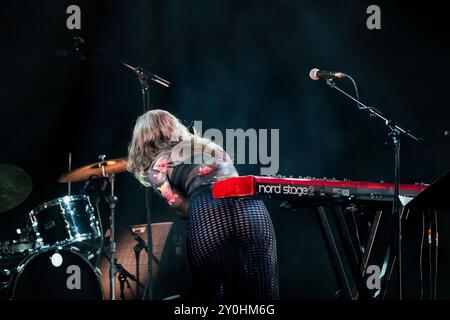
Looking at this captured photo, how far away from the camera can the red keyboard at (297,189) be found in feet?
7.97

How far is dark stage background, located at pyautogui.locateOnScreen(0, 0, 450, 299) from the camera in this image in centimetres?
497

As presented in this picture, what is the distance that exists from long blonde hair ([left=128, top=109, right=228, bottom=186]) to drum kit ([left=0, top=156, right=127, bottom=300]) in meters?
1.60

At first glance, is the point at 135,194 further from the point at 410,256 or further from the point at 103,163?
the point at 410,256

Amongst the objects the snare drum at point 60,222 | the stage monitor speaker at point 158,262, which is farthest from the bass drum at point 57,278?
the stage monitor speaker at point 158,262

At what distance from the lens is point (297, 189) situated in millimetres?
2539

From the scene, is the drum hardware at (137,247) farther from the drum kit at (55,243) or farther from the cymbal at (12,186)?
the cymbal at (12,186)

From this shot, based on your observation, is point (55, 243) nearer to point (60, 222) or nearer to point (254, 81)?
point (60, 222)

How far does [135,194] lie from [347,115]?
2078 mm

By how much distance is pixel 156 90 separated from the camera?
5.40m

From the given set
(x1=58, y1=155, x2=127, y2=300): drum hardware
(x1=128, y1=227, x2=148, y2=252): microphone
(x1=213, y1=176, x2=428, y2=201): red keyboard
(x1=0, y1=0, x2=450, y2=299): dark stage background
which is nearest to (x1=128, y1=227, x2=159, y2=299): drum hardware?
(x1=128, y1=227, x2=148, y2=252): microphone

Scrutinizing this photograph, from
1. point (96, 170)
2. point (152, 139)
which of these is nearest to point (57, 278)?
point (96, 170)

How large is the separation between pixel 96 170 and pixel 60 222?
476mm

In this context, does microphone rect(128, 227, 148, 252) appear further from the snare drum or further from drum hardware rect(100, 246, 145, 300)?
the snare drum
